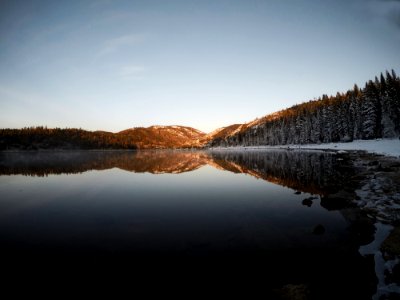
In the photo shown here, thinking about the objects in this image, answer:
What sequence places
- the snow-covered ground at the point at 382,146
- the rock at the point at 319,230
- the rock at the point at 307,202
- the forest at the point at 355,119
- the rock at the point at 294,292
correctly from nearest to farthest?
the rock at the point at 294,292 < the rock at the point at 319,230 < the rock at the point at 307,202 < the snow-covered ground at the point at 382,146 < the forest at the point at 355,119

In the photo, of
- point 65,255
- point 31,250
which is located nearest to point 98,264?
point 65,255

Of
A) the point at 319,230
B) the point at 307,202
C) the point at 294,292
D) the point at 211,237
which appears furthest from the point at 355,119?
the point at 294,292

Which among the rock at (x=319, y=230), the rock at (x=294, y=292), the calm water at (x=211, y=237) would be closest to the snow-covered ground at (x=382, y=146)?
the calm water at (x=211, y=237)

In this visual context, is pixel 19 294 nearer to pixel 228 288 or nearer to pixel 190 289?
pixel 190 289

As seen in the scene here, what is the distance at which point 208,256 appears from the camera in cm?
1059

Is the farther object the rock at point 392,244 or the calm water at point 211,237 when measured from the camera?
the rock at point 392,244

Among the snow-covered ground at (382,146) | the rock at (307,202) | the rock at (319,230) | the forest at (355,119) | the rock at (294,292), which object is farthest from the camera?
the forest at (355,119)

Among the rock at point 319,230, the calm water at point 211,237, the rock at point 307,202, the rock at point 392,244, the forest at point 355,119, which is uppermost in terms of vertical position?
the forest at point 355,119

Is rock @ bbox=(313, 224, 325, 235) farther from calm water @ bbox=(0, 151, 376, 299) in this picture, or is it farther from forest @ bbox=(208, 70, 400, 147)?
forest @ bbox=(208, 70, 400, 147)

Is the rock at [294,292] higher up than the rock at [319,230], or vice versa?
the rock at [319,230]

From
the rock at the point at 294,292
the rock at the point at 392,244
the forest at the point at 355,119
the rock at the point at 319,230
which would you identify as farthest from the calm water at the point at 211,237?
the forest at the point at 355,119

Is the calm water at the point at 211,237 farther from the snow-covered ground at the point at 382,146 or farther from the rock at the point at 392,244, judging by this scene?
the snow-covered ground at the point at 382,146

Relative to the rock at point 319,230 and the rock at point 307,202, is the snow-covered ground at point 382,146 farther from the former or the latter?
the rock at point 319,230

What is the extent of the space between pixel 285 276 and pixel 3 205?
23.6 meters
